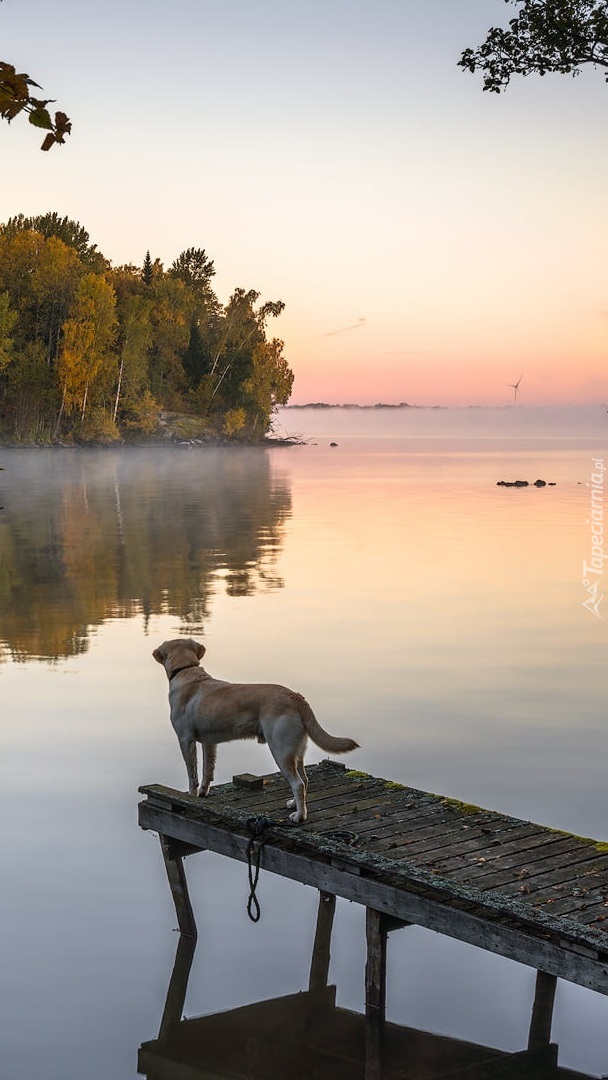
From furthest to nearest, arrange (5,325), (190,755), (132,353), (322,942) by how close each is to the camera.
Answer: (132,353)
(5,325)
(190,755)
(322,942)

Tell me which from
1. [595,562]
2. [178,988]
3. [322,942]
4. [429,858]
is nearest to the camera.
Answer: [429,858]

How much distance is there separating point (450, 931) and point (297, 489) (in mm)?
55281

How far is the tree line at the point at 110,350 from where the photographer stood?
101500 millimetres

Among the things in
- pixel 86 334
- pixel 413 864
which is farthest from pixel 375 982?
pixel 86 334

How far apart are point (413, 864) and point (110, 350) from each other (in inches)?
4175

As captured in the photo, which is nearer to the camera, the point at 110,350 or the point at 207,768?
the point at 207,768

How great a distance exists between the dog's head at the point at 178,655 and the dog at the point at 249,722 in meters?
0.11

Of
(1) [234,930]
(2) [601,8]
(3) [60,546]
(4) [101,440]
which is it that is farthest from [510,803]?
(4) [101,440]

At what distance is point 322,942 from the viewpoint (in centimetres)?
837

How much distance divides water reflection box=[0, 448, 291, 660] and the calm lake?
141mm

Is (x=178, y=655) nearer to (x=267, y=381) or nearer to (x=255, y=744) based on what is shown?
(x=255, y=744)

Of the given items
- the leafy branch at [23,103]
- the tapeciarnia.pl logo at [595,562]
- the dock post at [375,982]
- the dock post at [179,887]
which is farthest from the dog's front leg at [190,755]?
the tapeciarnia.pl logo at [595,562]

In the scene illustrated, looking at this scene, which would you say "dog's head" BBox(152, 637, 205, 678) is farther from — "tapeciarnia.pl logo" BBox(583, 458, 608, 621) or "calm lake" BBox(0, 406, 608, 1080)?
"tapeciarnia.pl logo" BBox(583, 458, 608, 621)

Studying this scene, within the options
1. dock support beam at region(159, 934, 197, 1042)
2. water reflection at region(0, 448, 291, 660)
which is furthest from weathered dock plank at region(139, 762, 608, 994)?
water reflection at region(0, 448, 291, 660)
